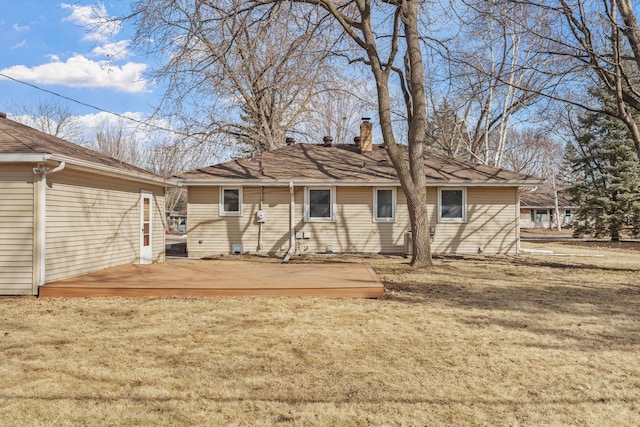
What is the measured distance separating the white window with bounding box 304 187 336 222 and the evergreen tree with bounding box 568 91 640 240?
51.7 feet

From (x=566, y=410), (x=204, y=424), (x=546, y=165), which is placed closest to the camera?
(x=204, y=424)

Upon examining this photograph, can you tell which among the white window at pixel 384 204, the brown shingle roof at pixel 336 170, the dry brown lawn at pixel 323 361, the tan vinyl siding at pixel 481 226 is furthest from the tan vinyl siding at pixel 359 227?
the dry brown lawn at pixel 323 361

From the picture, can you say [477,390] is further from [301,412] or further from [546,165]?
[546,165]

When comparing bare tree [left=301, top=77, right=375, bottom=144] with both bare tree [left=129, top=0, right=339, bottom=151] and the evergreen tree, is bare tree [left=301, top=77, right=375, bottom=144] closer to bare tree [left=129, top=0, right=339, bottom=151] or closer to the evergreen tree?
bare tree [left=129, top=0, right=339, bottom=151]

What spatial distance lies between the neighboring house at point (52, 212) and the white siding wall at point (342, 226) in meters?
4.11

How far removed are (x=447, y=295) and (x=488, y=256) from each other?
690 centimetres

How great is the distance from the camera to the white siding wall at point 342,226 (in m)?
13.7

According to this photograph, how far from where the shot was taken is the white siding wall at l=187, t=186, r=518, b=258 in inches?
540

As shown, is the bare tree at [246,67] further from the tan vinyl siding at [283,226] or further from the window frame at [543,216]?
the window frame at [543,216]

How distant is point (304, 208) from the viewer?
13766 millimetres

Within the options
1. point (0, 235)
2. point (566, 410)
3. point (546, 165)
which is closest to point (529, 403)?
point (566, 410)

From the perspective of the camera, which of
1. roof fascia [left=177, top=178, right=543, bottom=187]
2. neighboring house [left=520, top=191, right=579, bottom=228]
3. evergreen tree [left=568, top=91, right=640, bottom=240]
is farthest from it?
neighboring house [left=520, top=191, right=579, bottom=228]

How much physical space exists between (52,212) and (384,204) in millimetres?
9327

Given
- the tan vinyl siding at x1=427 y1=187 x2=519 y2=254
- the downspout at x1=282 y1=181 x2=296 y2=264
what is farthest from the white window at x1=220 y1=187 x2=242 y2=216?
the tan vinyl siding at x1=427 y1=187 x2=519 y2=254
